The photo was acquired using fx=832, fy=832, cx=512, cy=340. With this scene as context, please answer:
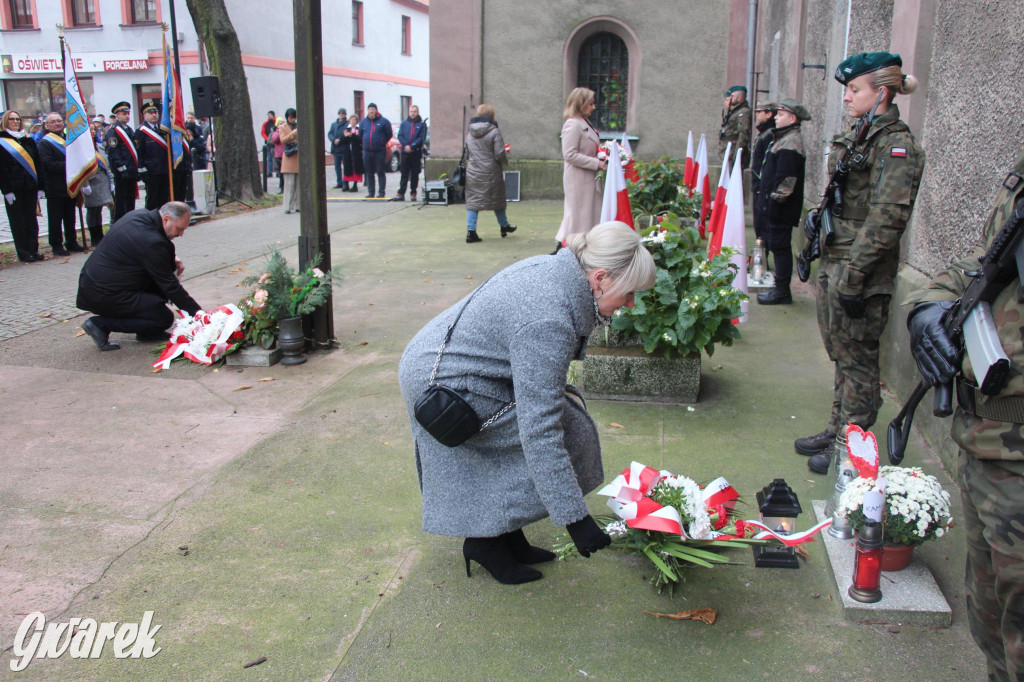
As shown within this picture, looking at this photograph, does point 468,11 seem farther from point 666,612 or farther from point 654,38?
point 666,612

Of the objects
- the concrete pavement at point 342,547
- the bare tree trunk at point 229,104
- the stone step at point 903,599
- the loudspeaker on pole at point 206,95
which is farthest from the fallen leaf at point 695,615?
the bare tree trunk at point 229,104

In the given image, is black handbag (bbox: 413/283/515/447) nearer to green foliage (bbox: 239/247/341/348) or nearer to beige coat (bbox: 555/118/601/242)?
green foliage (bbox: 239/247/341/348)

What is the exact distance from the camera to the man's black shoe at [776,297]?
7598 millimetres

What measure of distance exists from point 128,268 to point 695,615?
5.09 meters

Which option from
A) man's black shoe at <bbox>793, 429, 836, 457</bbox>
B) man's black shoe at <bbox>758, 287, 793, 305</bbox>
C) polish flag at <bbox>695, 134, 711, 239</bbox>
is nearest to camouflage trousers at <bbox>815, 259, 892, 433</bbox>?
man's black shoe at <bbox>793, 429, 836, 457</bbox>

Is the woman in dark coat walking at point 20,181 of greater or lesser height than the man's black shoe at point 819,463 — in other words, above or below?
above

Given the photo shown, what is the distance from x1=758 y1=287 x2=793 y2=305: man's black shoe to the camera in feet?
24.9

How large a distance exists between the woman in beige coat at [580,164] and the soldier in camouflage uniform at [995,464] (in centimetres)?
603

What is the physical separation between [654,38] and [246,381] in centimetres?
1190

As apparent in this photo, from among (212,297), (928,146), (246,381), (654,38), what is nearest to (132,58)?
(654,38)

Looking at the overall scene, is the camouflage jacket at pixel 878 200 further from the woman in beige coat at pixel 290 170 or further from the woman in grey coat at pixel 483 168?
the woman in beige coat at pixel 290 170

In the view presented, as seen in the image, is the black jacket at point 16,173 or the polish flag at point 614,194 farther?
the black jacket at point 16,173

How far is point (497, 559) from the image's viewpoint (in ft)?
10.4

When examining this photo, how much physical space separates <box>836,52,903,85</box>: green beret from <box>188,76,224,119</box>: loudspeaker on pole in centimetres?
1246
